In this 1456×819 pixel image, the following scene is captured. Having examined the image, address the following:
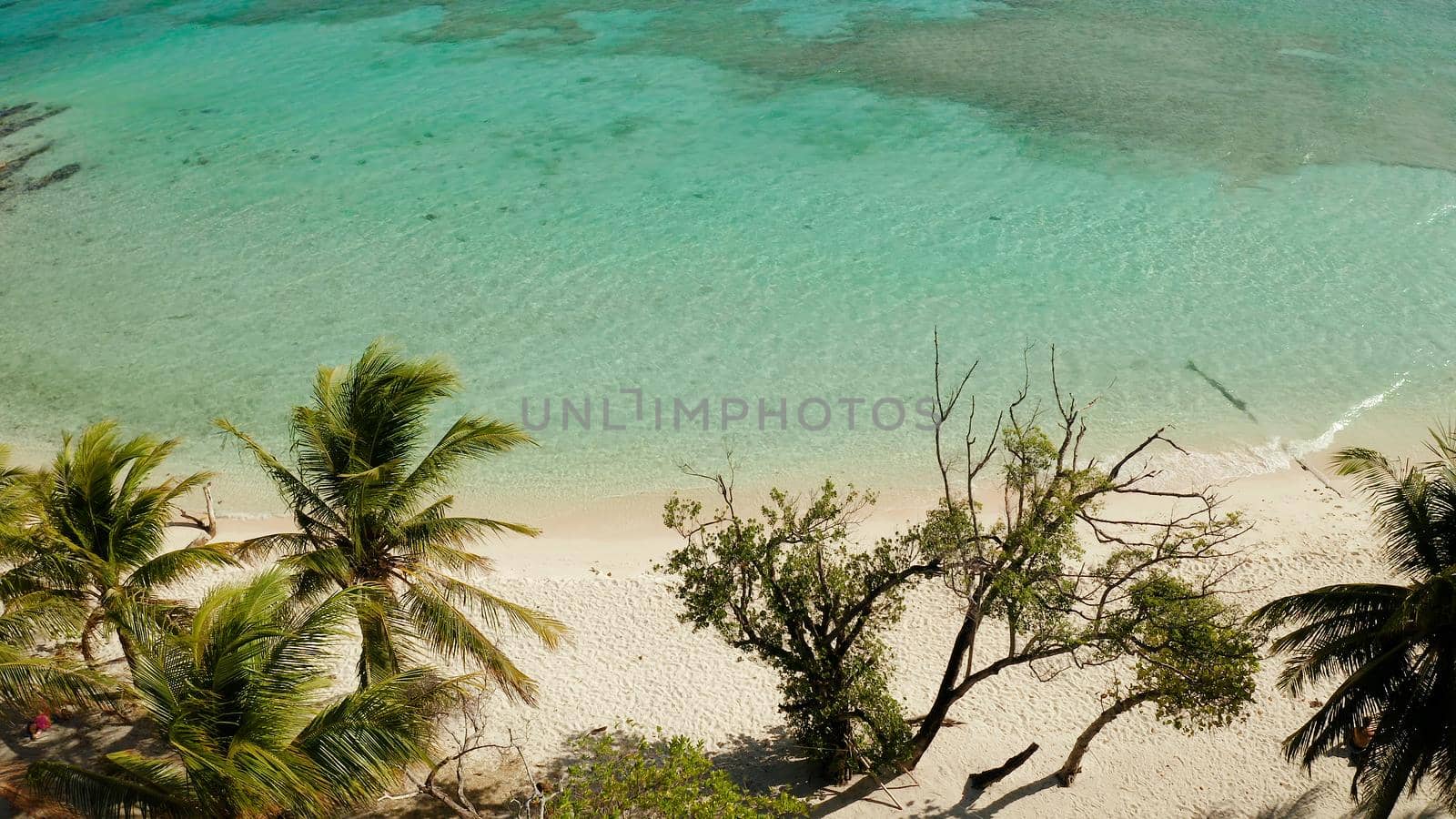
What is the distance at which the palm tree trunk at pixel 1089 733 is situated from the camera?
1164cm

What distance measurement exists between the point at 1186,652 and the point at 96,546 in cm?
1086

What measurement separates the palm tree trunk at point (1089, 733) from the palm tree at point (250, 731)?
7084mm

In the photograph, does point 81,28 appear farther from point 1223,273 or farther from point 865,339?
point 1223,273

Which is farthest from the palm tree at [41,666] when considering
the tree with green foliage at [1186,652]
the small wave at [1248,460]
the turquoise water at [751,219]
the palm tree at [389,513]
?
the small wave at [1248,460]

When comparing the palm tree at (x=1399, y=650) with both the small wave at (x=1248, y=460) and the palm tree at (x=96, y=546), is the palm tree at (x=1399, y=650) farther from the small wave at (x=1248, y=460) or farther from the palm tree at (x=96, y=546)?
the palm tree at (x=96, y=546)

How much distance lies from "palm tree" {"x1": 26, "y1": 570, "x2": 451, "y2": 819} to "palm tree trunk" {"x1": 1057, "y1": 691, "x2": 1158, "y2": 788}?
7.08 metres

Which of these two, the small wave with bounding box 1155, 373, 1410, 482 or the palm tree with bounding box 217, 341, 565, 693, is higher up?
the palm tree with bounding box 217, 341, 565, 693

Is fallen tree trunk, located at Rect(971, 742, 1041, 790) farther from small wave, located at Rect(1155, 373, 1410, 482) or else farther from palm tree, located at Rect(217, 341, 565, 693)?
small wave, located at Rect(1155, 373, 1410, 482)

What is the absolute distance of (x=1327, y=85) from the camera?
1323 inches

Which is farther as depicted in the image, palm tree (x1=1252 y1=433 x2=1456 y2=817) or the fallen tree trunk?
the fallen tree trunk

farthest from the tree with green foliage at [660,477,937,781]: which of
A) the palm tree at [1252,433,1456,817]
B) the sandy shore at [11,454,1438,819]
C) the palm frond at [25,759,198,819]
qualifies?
the palm frond at [25,759,198,819]

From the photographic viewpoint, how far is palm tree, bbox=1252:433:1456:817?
32.5 ft

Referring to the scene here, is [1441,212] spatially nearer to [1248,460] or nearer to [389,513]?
[1248,460]

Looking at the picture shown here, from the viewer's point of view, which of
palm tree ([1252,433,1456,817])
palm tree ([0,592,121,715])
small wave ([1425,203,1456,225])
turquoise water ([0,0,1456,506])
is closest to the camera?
palm tree ([0,592,121,715])
